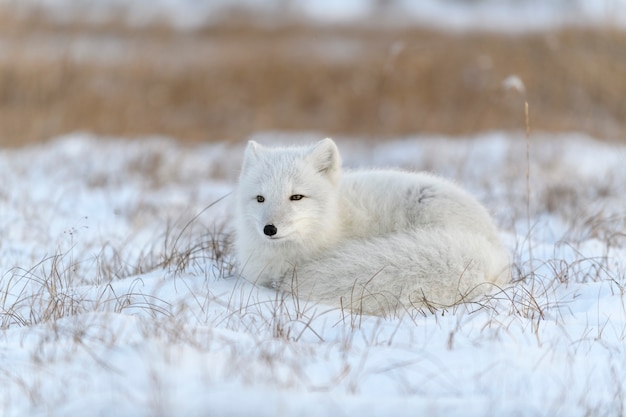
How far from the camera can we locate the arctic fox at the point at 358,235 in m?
3.14

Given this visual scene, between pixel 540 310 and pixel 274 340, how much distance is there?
115cm

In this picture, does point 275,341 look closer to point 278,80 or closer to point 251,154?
point 251,154

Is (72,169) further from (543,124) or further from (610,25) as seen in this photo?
(610,25)

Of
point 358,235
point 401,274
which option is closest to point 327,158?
point 358,235

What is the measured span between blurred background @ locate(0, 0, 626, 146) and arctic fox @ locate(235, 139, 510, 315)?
17.6ft

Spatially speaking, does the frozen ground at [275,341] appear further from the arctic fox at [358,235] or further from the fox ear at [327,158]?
the fox ear at [327,158]

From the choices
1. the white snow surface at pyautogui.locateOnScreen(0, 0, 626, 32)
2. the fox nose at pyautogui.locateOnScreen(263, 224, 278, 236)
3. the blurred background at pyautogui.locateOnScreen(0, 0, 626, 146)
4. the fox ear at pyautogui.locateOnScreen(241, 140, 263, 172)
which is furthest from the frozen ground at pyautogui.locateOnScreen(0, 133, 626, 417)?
the white snow surface at pyautogui.locateOnScreen(0, 0, 626, 32)

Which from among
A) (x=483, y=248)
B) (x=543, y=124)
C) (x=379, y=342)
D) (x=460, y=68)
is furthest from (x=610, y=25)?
(x=379, y=342)

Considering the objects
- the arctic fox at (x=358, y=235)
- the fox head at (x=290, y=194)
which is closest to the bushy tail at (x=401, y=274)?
the arctic fox at (x=358, y=235)

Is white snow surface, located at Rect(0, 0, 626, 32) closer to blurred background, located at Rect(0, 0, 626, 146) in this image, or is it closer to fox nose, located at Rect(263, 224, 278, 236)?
blurred background, located at Rect(0, 0, 626, 146)

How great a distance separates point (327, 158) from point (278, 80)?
8796 millimetres

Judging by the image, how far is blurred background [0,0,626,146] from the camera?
375 inches

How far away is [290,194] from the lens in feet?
11.1

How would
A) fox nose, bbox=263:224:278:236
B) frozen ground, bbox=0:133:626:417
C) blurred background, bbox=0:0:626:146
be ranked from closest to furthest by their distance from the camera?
1. frozen ground, bbox=0:133:626:417
2. fox nose, bbox=263:224:278:236
3. blurred background, bbox=0:0:626:146
